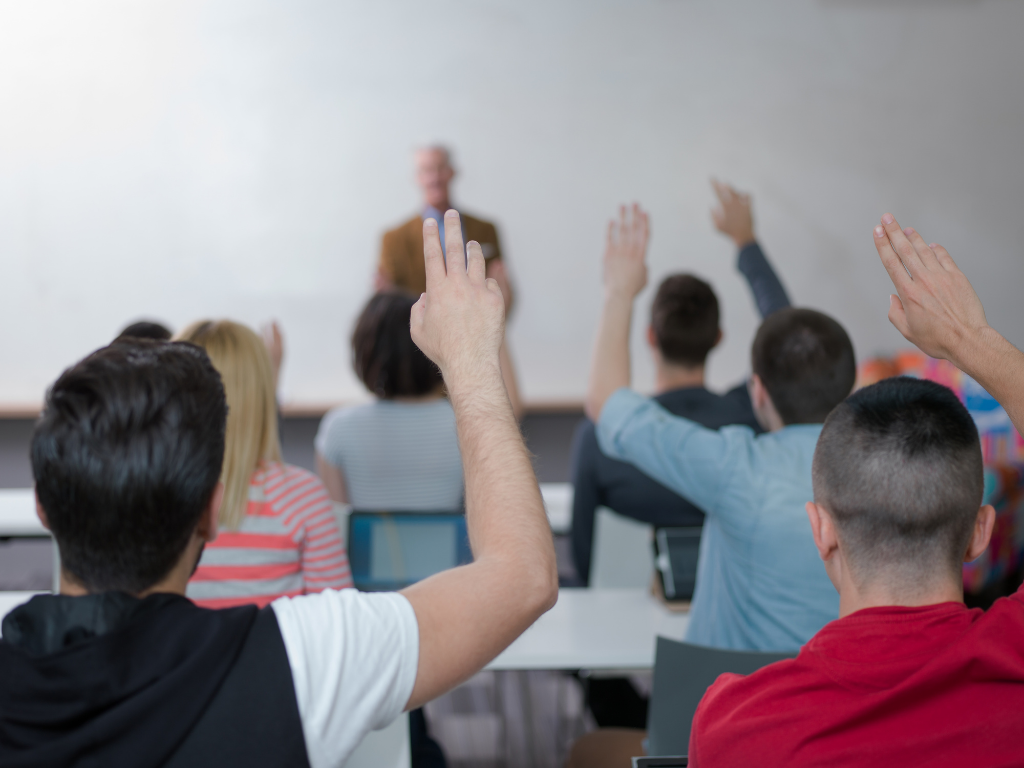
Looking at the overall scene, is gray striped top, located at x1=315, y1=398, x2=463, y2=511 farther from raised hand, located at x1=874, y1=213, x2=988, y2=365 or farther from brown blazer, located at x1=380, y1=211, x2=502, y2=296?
brown blazer, located at x1=380, y1=211, x2=502, y2=296

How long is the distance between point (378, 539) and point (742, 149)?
3059 millimetres

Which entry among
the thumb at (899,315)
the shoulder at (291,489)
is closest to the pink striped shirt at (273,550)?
the shoulder at (291,489)

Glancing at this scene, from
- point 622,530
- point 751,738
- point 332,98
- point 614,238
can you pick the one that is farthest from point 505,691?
point 332,98

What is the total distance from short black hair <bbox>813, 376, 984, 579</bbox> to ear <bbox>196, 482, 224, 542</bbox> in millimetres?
Answer: 688

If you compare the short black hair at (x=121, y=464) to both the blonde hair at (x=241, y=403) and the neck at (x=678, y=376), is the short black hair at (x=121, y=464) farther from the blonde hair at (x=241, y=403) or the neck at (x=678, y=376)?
the neck at (x=678, y=376)

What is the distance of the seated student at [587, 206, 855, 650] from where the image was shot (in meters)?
1.44

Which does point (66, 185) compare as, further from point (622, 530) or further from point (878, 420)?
point (878, 420)

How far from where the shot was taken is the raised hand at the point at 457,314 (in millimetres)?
818

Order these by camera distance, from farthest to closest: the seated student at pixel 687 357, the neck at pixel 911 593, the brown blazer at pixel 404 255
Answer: the brown blazer at pixel 404 255, the seated student at pixel 687 357, the neck at pixel 911 593

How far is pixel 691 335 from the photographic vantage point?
2188 mm

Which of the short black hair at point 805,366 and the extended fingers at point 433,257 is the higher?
the extended fingers at point 433,257

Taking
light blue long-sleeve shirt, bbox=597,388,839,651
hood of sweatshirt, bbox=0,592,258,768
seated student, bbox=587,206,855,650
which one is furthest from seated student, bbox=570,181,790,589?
hood of sweatshirt, bbox=0,592,258,768

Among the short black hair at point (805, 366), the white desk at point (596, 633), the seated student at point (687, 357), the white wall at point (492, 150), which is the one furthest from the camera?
the white wall at point (492, 150)

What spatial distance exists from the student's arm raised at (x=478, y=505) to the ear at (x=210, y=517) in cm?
20
